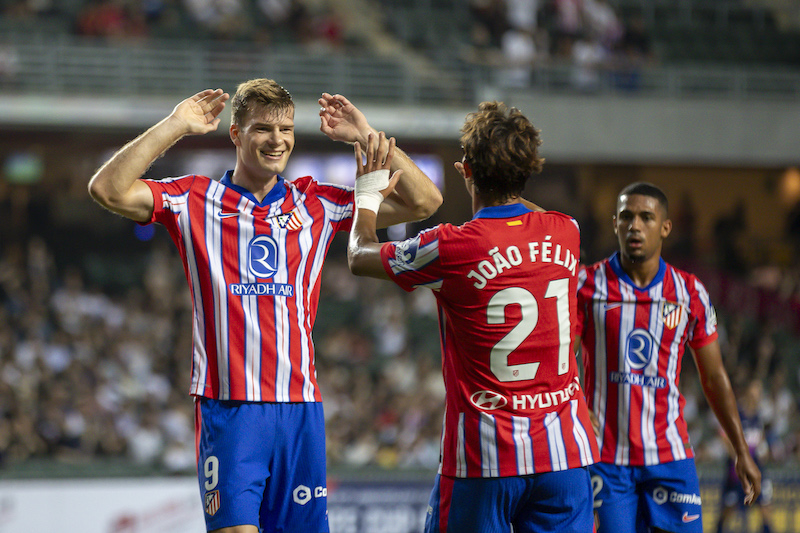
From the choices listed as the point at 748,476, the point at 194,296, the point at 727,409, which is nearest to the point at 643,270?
the point at 727,409

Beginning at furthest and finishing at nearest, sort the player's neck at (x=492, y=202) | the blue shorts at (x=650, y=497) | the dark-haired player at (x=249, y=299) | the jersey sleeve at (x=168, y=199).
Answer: the blue shorts at (x=650, y=497) → the jersey sleeve at (x=168, y=199) → the dark-haired player at (x=249, y=299) → the player's neck at (x=492, y=202)

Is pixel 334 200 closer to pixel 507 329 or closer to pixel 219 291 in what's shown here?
pixel 219 291

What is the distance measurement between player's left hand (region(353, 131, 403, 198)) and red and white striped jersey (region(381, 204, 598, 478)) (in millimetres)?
431

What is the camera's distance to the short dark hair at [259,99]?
386 centimetres

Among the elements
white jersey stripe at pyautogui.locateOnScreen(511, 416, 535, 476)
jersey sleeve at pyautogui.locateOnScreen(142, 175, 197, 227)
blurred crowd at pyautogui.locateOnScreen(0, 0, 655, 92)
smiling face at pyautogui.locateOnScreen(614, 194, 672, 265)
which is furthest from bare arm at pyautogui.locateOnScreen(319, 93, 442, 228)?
blurred crowd at pyautogui.locateOnScreen(0, 0, 655, 92)

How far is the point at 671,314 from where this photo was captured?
4.93 metres

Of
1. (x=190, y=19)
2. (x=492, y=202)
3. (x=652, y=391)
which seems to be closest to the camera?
(x=492, y=202)

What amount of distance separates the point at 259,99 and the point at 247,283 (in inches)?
30.8

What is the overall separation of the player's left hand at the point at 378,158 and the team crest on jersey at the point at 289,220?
35 centimetres

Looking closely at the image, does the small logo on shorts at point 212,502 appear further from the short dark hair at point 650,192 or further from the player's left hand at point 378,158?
the short dark hair at point 650,192

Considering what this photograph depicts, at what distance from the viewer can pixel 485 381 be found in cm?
346

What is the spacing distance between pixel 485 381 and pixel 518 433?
23cm

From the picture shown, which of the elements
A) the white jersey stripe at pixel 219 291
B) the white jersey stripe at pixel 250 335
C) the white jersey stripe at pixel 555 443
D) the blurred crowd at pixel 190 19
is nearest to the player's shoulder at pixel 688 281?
the white jersey stripe at pixel 555 443

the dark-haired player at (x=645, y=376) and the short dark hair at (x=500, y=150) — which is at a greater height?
the short dark hair at (x=500, y=150)
